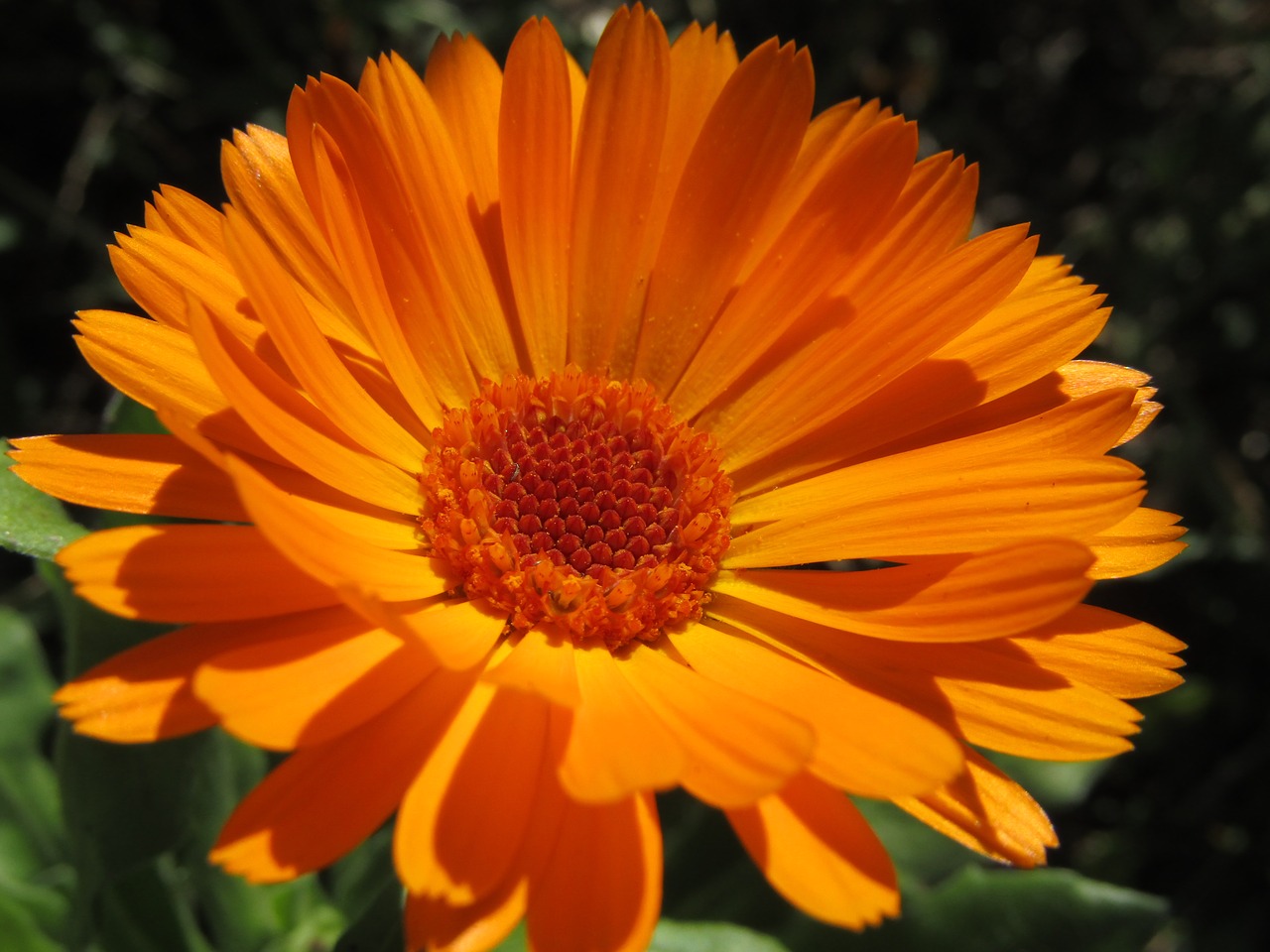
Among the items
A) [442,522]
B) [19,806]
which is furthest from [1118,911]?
[19,806]

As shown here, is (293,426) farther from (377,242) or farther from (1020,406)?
(1020,406)

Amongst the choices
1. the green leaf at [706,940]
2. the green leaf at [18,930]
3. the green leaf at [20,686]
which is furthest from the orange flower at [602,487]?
the green leaf at [20,686]

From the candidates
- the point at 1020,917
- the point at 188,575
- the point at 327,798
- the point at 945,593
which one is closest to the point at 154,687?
the point at 188,575

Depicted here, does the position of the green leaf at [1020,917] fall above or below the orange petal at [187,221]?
below

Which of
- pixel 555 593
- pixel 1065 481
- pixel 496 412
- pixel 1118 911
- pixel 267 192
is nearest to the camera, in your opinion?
pixel 1065 481

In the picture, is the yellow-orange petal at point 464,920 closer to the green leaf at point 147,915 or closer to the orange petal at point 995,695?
the orange petal at point 995,695

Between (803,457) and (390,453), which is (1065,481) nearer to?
(803,457)
